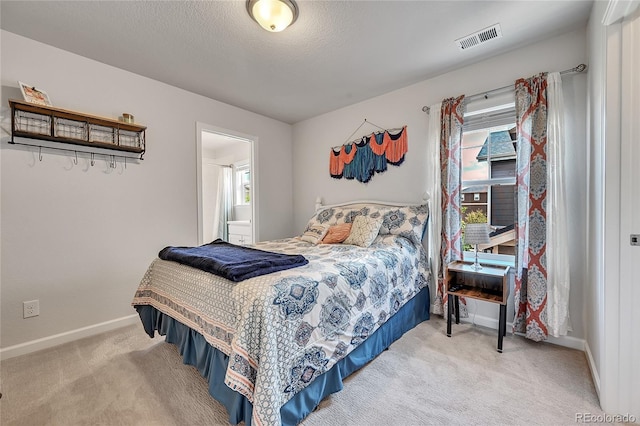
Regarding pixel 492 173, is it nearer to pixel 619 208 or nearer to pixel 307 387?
pixel 619 208

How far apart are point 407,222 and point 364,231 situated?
463 mm

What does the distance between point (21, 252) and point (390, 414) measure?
9.92 feet

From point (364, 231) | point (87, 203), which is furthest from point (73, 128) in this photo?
point (364, 231)

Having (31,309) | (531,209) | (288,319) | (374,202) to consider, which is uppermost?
(374,202)

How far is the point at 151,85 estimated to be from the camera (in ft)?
→ 9.34

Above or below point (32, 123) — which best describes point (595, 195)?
below

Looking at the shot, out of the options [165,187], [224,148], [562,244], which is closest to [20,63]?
[165,187]

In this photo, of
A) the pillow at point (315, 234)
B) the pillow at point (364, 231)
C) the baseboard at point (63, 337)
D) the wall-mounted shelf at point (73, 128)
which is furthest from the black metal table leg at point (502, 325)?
the wall-mounted shelf at point (73, 128)

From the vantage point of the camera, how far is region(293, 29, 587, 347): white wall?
208cm

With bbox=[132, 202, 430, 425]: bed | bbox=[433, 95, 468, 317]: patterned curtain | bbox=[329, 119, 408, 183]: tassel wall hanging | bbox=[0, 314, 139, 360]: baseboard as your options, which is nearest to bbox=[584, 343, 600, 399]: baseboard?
bbox=[433, 95, 468, 317]: patterned curtain

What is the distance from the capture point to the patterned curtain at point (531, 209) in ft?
6.97

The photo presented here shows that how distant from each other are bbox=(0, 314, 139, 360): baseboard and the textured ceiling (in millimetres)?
2505

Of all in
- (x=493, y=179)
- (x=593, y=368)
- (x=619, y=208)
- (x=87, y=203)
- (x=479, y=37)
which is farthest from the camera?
(x=493, y=179)

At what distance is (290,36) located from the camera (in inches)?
83.8
